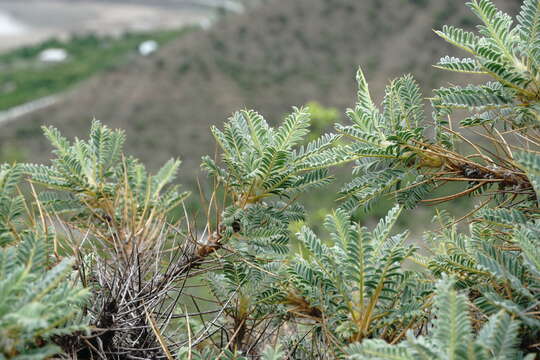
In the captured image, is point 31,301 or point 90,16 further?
point 90,16

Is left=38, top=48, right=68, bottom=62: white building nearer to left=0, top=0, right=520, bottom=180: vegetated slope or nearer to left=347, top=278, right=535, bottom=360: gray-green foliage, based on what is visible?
left=0, top=0, right=520, bottom=180: vegetated slope

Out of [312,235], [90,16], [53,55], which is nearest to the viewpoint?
[312,235]

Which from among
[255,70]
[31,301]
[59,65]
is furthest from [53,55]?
[31,301]

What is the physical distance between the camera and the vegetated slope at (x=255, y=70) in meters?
29.8

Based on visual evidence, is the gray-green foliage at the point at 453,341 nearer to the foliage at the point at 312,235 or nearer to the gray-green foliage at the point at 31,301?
the foliage at the point at 312,235

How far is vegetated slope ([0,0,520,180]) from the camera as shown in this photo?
29781 mm

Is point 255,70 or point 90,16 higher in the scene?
point 90,16

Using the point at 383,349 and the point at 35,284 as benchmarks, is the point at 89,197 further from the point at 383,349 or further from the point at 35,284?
the point at 383,349

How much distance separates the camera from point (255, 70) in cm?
3303

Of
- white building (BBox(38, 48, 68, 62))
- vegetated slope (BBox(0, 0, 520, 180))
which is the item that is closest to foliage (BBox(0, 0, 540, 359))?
vegetated slope (BBox(0, 0, 520, 180))

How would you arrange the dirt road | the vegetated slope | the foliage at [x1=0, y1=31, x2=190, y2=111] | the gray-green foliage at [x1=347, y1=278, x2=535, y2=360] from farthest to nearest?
the dirt road < the foliage at [x1=0, y1=31, x2=190, y2=111] < the vegetated slope < the gray-green foliage at [x1=347, y1=278, x2=535, y2=360]

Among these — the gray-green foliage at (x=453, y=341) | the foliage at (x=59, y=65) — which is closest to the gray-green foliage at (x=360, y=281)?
the gray-green foliage at (x=453, y=341)

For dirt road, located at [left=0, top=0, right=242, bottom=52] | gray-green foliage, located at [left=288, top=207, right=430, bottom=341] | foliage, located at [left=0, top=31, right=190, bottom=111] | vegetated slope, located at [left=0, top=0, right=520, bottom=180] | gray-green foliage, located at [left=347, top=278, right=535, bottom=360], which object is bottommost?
gray-green foliage, located at [left=347, top=278, right=535, bottom=360]

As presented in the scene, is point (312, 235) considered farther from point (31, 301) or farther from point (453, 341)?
point (31, 301)
